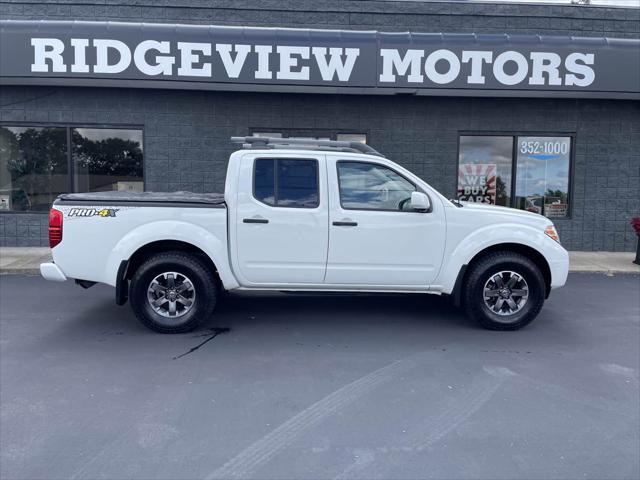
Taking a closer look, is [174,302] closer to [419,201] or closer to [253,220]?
[253,220]

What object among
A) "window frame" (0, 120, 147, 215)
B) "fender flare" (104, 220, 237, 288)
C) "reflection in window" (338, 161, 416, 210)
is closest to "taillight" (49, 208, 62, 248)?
"fender flare" (104, 220, 237, 288)

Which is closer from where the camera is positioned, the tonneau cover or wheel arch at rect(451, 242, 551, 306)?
the tonneau cover

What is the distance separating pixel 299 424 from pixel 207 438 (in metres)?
0.64

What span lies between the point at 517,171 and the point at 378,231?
6.99 meters

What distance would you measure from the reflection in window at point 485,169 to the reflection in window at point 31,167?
27.7 ft

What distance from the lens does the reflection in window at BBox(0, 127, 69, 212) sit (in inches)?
445

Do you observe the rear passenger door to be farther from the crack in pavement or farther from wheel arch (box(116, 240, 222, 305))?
the crack in pavement

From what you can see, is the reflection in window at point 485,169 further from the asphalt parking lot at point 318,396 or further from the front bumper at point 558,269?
the front bumper at point 558,269

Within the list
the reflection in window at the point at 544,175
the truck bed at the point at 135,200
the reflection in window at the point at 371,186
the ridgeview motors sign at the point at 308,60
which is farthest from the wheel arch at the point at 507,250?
the reflection in window at the point at 544,175

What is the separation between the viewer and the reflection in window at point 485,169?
1170 cm

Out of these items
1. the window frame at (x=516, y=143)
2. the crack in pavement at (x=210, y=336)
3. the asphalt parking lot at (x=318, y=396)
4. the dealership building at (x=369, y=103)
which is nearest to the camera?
the asphalt parking lot at (x=318, y=396)

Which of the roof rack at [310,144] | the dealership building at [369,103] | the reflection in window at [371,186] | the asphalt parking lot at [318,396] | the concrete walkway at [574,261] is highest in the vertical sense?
the dealership building at [369,103]

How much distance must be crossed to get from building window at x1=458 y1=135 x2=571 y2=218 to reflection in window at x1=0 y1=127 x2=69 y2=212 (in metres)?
8.48

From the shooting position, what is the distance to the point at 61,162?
1137 centimetres
